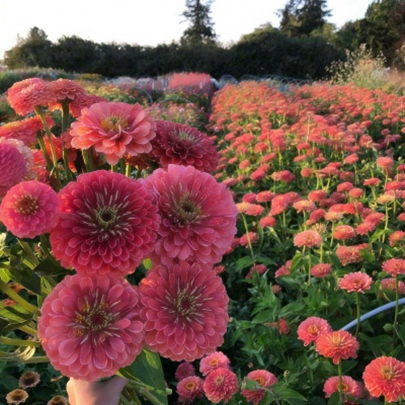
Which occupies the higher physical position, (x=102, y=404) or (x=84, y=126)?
(x=84, y=126)

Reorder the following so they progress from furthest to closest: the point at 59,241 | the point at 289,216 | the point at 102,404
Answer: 1. the point at 289,216
2. the point at 102,404
3. the point at 59,241

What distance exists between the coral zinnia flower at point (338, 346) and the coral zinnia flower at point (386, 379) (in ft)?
0.23

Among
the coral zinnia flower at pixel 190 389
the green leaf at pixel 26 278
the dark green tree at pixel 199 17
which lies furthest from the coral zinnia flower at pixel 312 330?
the dark green tree at pixel 199 17

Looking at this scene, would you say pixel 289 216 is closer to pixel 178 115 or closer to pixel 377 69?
pixel 178 115

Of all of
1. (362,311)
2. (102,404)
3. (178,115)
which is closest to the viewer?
(102,404)

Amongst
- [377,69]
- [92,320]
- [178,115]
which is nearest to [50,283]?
[92,320]

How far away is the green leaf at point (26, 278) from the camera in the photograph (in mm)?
564

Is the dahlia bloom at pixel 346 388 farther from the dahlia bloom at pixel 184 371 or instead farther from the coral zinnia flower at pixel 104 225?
the coral zinnia flower at pixel 104 225

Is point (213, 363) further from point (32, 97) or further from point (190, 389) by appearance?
point (32, 97)

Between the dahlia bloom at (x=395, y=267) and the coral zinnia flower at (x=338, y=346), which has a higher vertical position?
the dahlia bloom at (x=395, y=267)

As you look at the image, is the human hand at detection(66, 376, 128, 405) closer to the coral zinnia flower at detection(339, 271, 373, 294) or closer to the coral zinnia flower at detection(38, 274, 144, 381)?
the coral zinnia flower at detection(38, 274, 144, 381)

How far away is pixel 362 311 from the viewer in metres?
1.50

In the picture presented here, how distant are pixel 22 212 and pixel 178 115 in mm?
4594

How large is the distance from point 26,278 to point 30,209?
0.13 m
